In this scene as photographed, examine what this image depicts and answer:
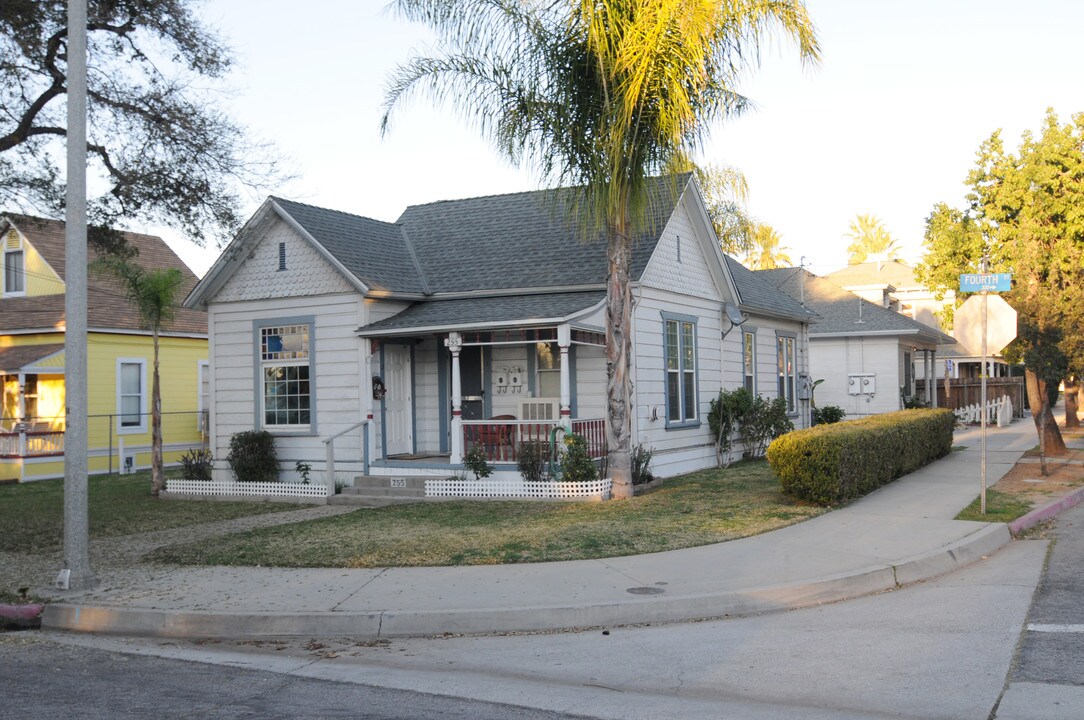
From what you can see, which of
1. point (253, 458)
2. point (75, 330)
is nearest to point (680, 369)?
point (253, 458)

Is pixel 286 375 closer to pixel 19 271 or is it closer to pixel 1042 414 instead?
pixel 19 271

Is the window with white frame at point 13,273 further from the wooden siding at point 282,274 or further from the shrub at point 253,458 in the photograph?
the shrub at point 253,458

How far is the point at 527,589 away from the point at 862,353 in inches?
993

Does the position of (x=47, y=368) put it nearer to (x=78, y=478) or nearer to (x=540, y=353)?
(x=540, y=353)

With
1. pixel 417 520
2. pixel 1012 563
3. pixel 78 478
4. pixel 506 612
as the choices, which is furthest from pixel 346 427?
pixel 1012 563

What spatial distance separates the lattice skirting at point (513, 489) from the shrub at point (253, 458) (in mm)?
3652

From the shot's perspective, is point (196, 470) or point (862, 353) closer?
point (196, 470)

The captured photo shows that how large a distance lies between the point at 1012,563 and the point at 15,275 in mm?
25746

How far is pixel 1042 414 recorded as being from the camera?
1936cm

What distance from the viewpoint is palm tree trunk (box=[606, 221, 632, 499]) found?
1453cm

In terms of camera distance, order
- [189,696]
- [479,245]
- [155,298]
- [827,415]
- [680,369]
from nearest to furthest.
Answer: [189,696], [155,298], [680,369], [479,245], [827,415]

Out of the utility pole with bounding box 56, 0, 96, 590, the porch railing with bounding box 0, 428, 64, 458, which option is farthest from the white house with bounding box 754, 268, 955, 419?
the utility pole with bounding box 56, 0, 96, 590

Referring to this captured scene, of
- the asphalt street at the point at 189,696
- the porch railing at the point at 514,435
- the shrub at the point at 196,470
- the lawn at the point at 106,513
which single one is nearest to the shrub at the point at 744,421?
the porch railing at the point at 514,435

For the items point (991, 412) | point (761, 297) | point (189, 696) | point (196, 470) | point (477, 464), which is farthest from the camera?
point (991, 412)
